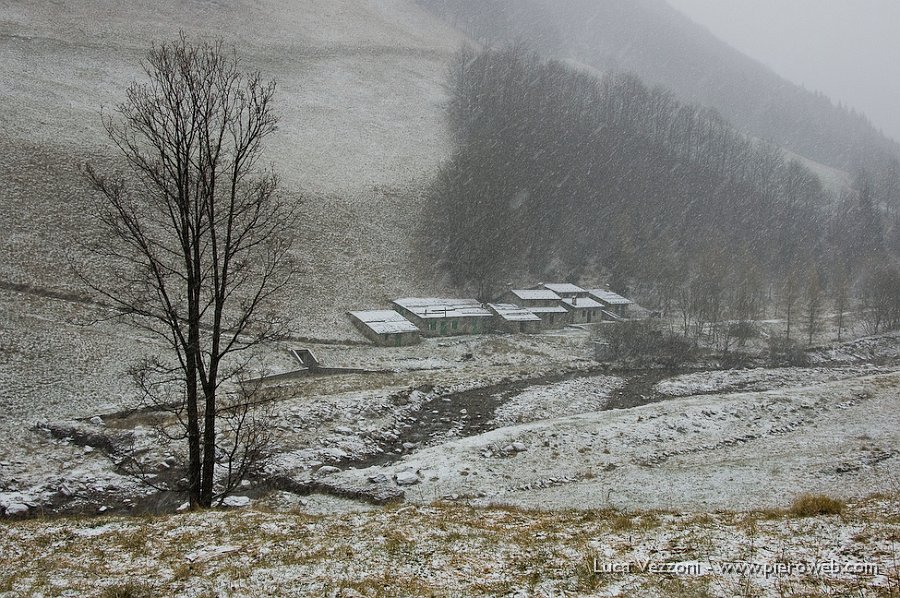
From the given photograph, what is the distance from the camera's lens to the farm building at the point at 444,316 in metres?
46.4

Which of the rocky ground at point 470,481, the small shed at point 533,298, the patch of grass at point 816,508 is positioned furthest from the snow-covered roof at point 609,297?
the patch of grass at point 816,508

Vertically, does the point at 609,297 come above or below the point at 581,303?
above

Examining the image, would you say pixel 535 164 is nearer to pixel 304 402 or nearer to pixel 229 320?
pixel 229 320

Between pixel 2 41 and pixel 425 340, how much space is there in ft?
228

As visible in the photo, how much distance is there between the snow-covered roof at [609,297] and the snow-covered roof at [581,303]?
6.75 ft

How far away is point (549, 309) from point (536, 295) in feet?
9.61

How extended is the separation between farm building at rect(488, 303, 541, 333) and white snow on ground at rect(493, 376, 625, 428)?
51.0 ft

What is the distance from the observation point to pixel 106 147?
5388 cm

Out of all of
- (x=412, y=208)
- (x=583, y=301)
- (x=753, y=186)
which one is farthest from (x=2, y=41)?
(x=753, y=186)

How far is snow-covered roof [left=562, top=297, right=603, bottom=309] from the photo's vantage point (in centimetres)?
5516

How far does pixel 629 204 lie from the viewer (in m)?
86.2

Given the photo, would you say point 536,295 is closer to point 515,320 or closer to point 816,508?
point 515,320

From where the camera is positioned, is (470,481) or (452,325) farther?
(452,325)

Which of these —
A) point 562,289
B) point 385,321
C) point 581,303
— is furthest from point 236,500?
point 562,289
